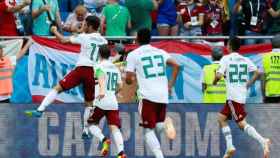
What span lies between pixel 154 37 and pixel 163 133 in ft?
7.18

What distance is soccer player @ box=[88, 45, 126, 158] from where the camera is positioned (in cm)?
2122

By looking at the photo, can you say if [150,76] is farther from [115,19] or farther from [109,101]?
[115,19]

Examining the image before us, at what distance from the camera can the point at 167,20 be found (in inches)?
1009

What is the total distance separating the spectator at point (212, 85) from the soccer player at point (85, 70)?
215 cm

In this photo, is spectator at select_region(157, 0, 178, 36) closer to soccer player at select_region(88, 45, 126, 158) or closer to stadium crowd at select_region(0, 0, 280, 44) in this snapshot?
stadium crowd at select_region(0, 0, 280, 44)

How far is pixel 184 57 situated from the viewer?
24.1 meters

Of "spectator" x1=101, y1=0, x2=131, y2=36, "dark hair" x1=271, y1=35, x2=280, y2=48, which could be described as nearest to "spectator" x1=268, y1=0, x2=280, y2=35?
"dark hair" x1=271, y1=35, x2=280, y2=48

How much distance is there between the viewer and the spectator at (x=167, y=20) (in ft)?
84.1

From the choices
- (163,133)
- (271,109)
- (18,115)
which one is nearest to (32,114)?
(18,115)

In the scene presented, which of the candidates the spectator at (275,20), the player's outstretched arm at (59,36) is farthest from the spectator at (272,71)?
the player's outstretched arm at (59,36)

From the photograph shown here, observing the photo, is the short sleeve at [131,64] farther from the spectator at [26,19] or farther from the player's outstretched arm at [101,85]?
the spectator at [26,19]

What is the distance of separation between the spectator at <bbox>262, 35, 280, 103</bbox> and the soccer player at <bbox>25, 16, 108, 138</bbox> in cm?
314

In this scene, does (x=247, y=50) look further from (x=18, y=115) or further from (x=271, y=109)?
(x=18, y=115)

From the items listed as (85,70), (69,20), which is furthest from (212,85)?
(69,20)
